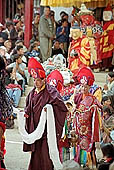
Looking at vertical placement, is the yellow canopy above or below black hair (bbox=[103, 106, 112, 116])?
above

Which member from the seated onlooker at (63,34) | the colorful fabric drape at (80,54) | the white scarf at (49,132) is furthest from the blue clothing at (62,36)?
the white scarf at (49,132)

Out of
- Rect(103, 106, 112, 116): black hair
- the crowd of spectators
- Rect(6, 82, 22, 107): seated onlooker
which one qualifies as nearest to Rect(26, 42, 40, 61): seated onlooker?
the crowd of spectators

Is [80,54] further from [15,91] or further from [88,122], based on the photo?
[88,122]

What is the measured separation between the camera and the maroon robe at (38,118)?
6.81 m

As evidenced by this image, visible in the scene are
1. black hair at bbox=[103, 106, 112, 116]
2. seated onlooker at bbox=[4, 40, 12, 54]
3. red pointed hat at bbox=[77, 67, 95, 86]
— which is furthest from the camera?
seated onlooker at bbox=[4, 40, 12, 54]

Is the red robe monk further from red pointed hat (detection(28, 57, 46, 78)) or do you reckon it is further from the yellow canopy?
the yellow canopy

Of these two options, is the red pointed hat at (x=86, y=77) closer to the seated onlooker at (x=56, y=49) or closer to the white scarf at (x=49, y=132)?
the white scarf at (x=49, y=132)

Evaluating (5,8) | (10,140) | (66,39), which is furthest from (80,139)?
(5,8)

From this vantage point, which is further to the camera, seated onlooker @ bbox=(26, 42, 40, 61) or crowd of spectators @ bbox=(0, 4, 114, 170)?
seated onlooker @ bbox=(26, 42, 40, 61)

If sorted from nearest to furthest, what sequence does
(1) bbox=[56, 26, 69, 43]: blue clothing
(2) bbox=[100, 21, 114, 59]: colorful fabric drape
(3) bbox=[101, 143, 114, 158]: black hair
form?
(3) bbox=[101, 143, 114, 158]: black hair < (2) bbox=[100, 21, 114, 59]: colorful fabric drape < (1) bbox=[56, 26, 69, 43]: blue clothing

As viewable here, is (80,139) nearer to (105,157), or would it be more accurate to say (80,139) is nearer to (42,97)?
(42,97)

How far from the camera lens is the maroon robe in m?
6.81

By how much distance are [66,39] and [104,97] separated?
14.9 ft

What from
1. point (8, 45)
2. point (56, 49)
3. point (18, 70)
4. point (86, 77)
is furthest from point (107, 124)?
point (8, 45)
